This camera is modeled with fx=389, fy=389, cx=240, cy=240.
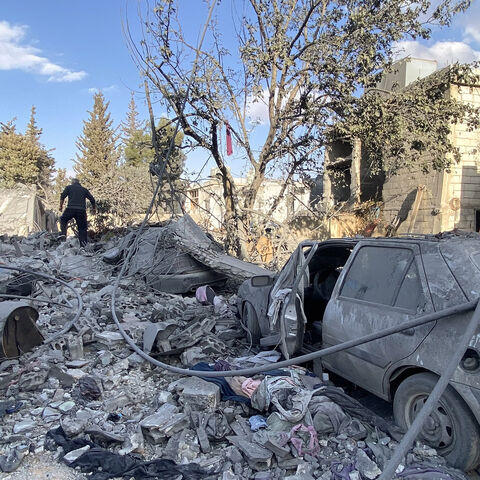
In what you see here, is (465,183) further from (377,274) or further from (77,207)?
(77,207)

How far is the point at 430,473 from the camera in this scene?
7.86 ft

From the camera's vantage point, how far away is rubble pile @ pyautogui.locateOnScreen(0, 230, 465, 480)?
2734 millimetres

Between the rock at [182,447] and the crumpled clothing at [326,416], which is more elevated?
the crumpled clothing at [326,416]

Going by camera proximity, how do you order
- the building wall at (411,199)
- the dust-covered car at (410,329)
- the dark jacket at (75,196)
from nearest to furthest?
the dust-covered car at (410,329) < the dark jacket at (75,196) < the building wall at (411,199)

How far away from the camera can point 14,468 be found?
277cm

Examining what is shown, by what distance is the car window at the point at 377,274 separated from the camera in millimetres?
3143

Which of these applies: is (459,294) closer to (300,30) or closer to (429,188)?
(300,30)

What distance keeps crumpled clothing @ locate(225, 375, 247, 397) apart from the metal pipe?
1.67m

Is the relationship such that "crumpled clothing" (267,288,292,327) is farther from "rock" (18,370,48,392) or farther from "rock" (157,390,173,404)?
"rock" (18,370,48,392)

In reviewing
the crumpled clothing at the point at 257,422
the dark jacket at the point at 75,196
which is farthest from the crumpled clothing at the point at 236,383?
the dark jacket at the point at 75,196

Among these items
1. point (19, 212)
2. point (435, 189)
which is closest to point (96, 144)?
point (19, 212)

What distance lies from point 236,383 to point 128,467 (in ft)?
4.00

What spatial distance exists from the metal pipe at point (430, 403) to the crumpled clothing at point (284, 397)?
3.09 ft

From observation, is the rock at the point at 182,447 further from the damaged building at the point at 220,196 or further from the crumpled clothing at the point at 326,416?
the damaged building at the point at 220,196
